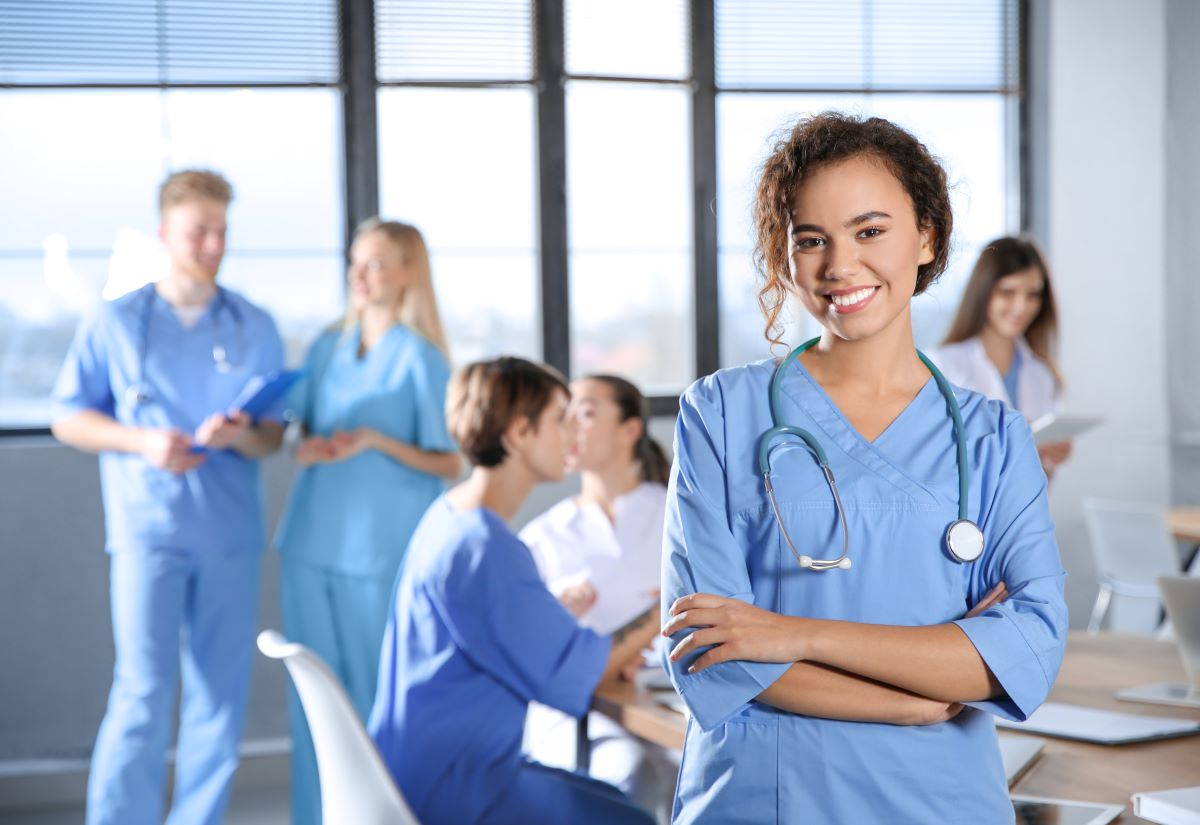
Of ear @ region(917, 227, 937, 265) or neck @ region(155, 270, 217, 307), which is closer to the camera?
ear @ region(917, 227, 937, 265)

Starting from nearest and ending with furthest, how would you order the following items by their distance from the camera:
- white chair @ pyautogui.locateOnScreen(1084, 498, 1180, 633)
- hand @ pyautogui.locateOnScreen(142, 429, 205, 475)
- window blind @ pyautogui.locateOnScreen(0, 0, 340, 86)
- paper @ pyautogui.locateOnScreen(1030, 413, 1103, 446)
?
1. paper @ pyautogui.locateOnScreen(1030, 413, 1103, 446)
2. hand @ pyautogui.locateOnScreen(142, 429, 205, 475)
3. window blind @ pyautogui.locateOnScreen(0, 0, 340, 86)
4. white chair @ pyautogui.locateOnScreen(1084, 498, 1180, 633)

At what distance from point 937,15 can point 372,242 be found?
2.30 metres

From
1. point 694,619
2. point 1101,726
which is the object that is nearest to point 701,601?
point 694,619

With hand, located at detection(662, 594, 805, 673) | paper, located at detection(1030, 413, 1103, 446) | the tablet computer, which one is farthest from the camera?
paper, located at detection(1030, 413, 1103, 446)

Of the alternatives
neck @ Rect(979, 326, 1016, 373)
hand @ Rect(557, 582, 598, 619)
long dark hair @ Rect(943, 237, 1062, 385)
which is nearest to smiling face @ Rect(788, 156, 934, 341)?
hand @ Rect(557, 582, 598, 619)

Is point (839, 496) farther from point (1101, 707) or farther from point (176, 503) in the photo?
point (176, 503)

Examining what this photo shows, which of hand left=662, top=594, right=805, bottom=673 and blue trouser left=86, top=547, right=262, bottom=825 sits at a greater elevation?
hand left=662, top=594, right=805, bottom=673

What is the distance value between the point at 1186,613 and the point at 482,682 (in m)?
1.05

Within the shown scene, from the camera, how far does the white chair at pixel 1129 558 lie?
3.75 meters

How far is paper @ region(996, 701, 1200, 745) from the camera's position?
1.56m

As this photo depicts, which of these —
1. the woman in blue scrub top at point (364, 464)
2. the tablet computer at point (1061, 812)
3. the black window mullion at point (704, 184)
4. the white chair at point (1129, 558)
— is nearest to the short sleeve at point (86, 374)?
the woman in blue scrub top at point (364, 464)

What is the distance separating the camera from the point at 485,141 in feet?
13.0

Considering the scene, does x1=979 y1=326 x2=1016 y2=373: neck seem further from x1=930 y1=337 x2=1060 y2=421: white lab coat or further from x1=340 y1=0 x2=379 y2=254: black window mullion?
x1=340 y1=0 x2=379 y2=254: black window mullion

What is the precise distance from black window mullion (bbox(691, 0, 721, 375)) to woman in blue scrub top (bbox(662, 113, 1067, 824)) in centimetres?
295
